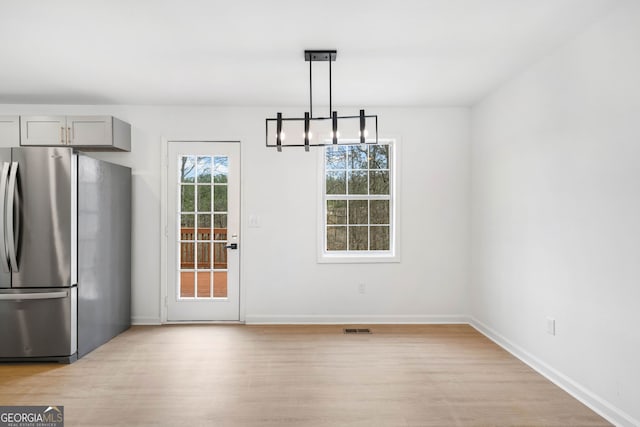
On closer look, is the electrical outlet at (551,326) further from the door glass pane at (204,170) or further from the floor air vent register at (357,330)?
the door glass pane at (204,170)

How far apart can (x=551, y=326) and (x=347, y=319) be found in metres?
2.21

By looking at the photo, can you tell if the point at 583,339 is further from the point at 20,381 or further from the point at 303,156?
the point at 20,381

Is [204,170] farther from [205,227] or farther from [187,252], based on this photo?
[187,252]

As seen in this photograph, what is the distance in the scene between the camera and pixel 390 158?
493 cm

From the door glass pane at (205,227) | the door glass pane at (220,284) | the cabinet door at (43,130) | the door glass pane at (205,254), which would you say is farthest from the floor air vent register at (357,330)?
the cabinet door at (43,130)

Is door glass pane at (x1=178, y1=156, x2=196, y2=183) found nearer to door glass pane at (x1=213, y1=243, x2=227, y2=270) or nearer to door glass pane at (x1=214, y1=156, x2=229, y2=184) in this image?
door glass pane at (x1=214, y1=156, x2=229, y2=184)

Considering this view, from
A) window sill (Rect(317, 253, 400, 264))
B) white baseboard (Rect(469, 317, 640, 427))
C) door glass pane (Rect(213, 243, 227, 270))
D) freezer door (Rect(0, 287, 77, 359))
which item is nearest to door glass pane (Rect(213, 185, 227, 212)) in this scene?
door glass pane (Rect(213, 243, 227, 270))

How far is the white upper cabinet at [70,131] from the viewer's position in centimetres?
426

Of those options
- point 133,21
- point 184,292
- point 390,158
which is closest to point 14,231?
point 184,292

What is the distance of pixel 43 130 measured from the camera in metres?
4.27

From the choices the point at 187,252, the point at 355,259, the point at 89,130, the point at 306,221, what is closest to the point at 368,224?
the point at 355,259

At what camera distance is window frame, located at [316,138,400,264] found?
4797mm

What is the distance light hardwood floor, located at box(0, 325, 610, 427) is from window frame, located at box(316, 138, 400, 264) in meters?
0.91

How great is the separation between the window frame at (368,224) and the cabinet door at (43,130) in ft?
9.11
